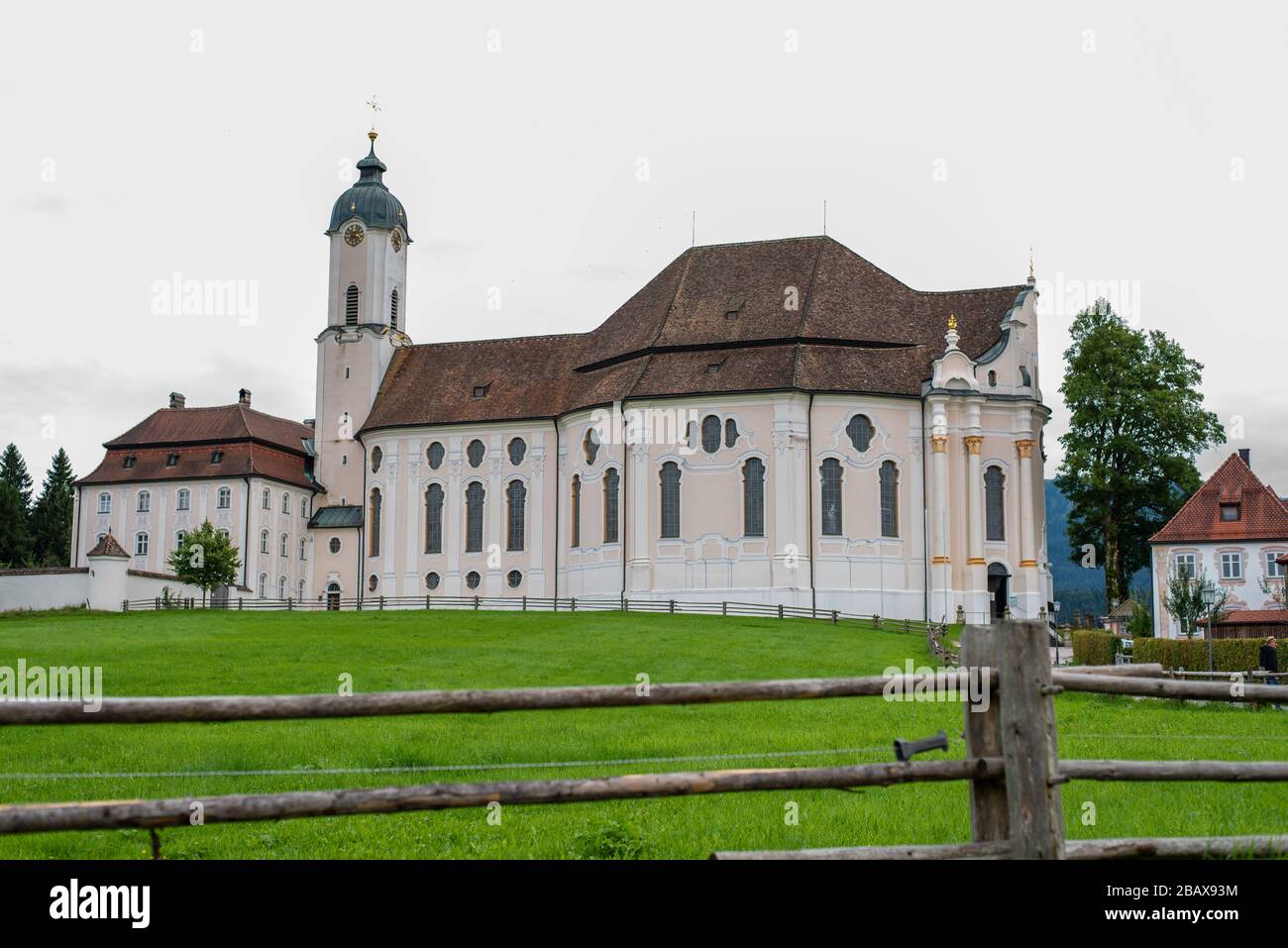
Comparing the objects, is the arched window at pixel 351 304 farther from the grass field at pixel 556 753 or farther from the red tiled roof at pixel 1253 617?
the red tiled roof at pixel 1253 617

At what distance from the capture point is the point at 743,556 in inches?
2098

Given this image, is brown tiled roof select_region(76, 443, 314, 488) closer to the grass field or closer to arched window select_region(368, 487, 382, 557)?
arched window select_region(368, 487, 382, 557)

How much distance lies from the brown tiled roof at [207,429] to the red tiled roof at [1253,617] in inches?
1845

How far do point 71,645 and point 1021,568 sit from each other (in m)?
36.9

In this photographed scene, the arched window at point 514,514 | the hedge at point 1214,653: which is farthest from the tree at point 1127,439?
the hedge at point 1214,653

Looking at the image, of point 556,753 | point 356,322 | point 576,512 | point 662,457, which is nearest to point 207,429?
point 356,322

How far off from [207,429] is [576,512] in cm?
2417

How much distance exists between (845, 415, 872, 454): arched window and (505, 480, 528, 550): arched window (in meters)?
16.2

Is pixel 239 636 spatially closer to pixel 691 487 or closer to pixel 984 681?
pixel 691 487

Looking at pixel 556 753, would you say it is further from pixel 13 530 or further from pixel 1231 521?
pixel 13 530

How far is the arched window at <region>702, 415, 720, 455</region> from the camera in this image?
5494 centimetres

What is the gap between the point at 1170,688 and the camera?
7996 mm
